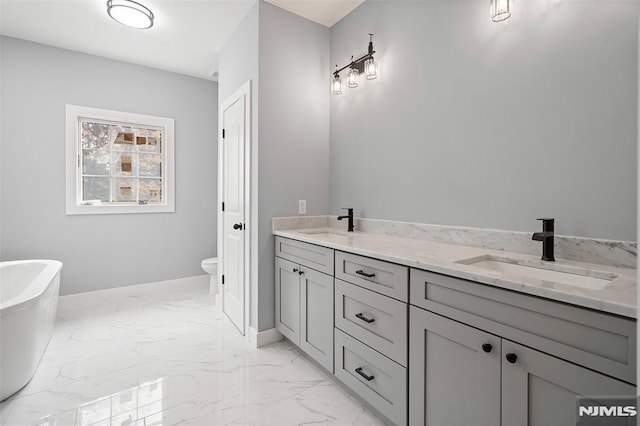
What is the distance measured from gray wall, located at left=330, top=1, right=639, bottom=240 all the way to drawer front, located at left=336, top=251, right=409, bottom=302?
64 centimetres

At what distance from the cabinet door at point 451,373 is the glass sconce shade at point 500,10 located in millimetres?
1475

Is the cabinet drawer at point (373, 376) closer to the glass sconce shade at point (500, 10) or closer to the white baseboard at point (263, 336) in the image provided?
the white baseboard at point (263, 336)

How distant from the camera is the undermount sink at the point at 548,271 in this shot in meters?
1.21

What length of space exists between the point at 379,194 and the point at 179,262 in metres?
2.90

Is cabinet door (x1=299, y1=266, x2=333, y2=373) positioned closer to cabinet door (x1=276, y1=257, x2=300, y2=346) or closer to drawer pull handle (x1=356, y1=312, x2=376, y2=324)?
cabinet door (x1=276, y1=257, x2=300, y2=346)

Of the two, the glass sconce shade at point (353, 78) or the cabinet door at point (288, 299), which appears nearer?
the cabinet door at point (288, 299)

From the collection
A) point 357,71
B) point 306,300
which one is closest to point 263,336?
point 306,300

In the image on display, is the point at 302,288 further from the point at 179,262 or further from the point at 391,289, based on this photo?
the point at 179,262

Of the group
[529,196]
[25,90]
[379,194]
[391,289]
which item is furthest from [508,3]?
[25,90]

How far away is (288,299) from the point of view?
2.38 meters

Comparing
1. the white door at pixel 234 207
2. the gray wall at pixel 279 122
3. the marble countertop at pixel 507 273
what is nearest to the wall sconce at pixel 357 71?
the gray wall at pixel 279 122

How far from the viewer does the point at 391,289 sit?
1501 millimetres

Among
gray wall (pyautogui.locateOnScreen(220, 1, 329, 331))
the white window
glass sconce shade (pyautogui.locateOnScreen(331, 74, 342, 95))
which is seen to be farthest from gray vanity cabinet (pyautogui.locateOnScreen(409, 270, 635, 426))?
the white window

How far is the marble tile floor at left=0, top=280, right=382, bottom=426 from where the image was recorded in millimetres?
1694
